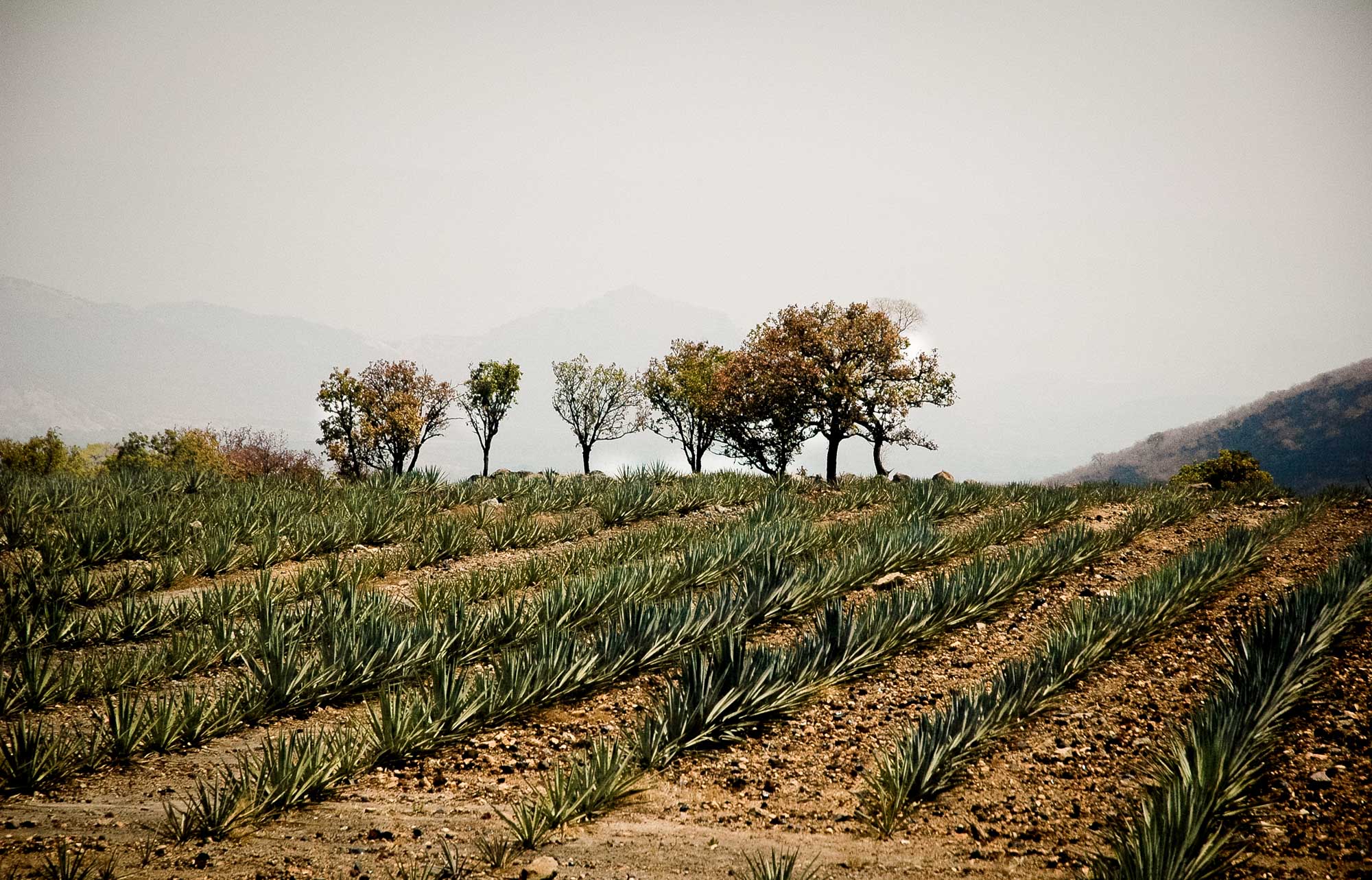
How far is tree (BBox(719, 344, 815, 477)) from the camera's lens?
28.0m

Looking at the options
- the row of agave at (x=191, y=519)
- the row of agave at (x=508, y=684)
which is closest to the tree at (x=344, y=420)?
the row of agave at (x=191, y=519)

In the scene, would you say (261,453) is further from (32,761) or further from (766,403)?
(32,761)

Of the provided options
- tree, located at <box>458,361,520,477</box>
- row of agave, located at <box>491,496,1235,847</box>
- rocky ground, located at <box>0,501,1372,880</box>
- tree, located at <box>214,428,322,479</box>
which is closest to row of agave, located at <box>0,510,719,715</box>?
rocky ground, located at <box>0,501,1372,880</box>

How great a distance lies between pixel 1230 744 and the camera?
3.98m

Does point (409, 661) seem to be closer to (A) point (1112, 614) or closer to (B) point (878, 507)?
(A) point (1112, 614)

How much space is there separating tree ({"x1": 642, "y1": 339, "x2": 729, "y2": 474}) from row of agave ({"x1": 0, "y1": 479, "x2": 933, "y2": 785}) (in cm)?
2704

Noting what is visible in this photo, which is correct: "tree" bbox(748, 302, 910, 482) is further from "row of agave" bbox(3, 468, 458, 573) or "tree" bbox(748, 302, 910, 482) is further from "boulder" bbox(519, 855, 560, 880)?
"boulder" bbox(519, 855, 560, 880)

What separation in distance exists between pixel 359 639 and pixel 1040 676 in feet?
16.8

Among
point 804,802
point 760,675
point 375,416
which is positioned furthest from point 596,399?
point 804,802

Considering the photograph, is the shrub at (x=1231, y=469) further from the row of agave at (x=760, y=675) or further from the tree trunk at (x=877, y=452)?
the row of agave at (x=760, y=675)

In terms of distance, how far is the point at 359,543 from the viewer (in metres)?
10.5

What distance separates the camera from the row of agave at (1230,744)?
307 centimetres

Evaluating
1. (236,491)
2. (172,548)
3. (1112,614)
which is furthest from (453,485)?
(1112,614)

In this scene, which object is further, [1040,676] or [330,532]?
[330,532]
